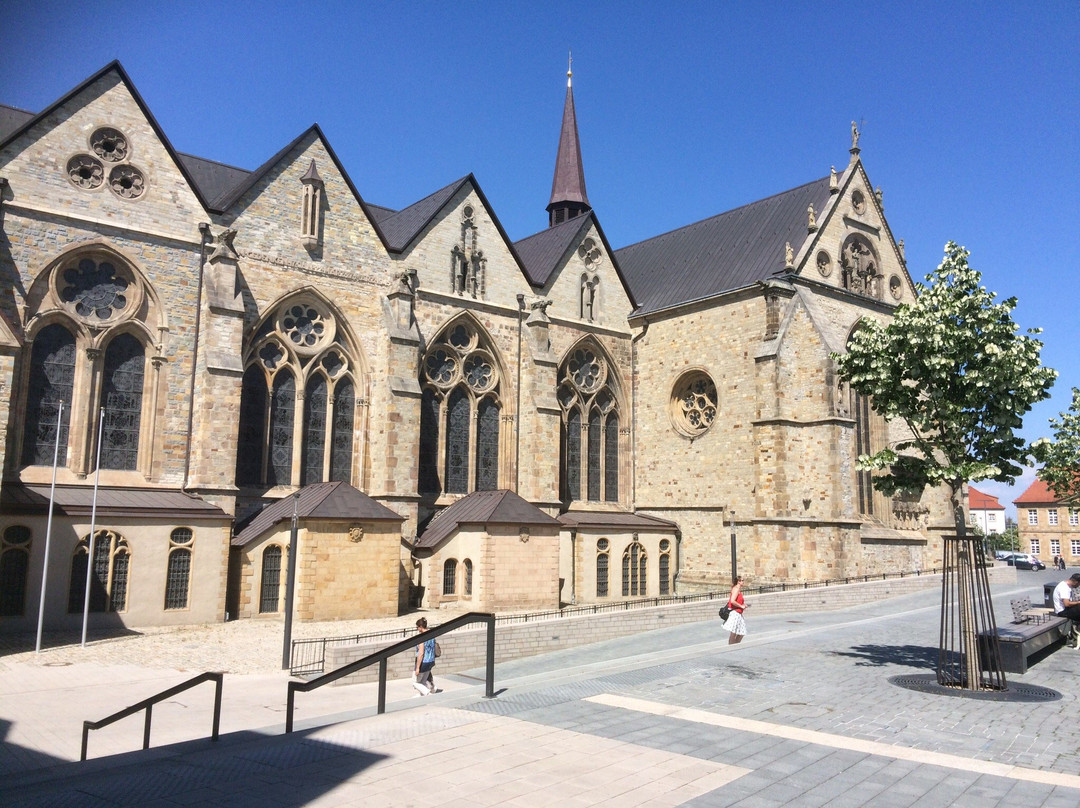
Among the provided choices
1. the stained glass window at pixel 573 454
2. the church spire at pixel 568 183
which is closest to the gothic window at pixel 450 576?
the stained glass window at pixel 573 454

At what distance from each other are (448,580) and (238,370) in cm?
896

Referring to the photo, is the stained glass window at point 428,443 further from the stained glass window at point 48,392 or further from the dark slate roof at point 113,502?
the stained glass window at point 48,392

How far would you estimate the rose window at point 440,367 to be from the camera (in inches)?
1217

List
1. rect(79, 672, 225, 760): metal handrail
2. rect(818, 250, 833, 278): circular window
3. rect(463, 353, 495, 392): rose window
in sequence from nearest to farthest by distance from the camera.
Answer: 1. rect(79, 672, 225, 760): metal handrail
2. rect(463, 353, 495, 392): rose window
3. rect(818, 250, 833, 278): circular window

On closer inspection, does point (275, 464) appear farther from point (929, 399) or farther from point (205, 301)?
point (929, 399)

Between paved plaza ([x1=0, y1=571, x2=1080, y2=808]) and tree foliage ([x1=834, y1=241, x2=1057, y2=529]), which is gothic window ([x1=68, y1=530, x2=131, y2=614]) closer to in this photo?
paved plaza ([x1=0, y1=571, x2=1080, y2=808])

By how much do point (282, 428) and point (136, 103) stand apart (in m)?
10.2

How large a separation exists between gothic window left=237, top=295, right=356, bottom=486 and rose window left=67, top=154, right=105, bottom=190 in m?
5.93

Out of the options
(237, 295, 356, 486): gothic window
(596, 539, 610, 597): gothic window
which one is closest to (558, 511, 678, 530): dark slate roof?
(596, 539, 610, 597): gothic window

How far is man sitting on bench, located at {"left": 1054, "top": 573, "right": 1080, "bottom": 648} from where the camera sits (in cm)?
1812

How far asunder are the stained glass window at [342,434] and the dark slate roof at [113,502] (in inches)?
198

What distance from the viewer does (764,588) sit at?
2825 cm

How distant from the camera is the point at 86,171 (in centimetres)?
2417

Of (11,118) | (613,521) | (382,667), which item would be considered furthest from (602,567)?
(11,118)
